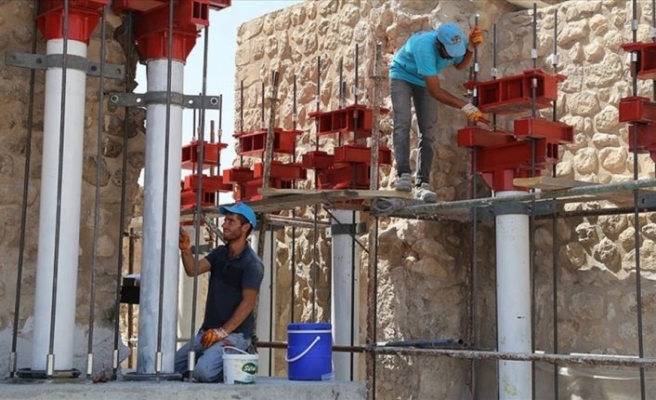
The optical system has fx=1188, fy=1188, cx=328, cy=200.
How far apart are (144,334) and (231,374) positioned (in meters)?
0.44

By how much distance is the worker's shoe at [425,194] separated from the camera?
7.83 meters

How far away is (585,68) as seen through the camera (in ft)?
27.8

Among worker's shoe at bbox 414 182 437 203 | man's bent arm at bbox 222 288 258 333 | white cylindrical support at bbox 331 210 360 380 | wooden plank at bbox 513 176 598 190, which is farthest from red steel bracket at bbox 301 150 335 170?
man's bent arm at bbox 222 288 258 333

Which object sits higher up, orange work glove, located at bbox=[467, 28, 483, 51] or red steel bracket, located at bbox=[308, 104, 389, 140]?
orange work glove, located at bbox=[467, 28, 483, 51]

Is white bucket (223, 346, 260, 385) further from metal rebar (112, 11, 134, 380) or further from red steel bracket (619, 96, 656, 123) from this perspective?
red steel bracket (619, 96, 656, 123)

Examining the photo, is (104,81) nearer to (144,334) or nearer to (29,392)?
(144,334)

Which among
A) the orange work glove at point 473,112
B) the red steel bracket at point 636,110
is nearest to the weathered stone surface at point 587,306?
the orange work glove at point 473,112

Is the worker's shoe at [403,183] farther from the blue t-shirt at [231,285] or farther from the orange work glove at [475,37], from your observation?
the blue t-shirt at [231,285]

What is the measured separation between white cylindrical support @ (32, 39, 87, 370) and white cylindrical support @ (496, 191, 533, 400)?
11.2 feet

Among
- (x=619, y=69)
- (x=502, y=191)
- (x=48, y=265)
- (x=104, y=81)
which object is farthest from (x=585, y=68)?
(x=48, y=265)

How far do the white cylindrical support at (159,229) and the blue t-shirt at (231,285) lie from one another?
892 millimetres

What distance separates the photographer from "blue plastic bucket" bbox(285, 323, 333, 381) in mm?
5828

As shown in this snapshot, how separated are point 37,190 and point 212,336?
1185mm

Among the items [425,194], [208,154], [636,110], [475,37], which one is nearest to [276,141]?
[208,154]
